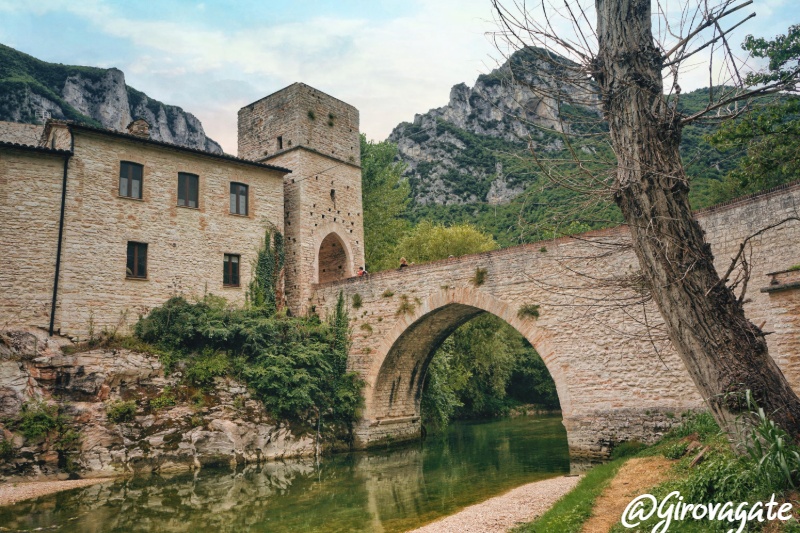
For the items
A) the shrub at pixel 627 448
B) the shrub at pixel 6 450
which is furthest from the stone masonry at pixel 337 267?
the shrub at pixel 6 450

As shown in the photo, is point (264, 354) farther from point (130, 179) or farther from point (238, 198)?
point (130, 179)

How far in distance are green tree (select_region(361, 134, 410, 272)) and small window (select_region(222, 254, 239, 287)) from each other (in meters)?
9.43

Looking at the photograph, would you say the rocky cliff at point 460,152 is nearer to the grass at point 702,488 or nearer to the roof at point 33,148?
the roof at point 33,148

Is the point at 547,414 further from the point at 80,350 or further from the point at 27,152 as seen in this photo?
the point at 27,152

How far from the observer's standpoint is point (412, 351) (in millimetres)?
19000

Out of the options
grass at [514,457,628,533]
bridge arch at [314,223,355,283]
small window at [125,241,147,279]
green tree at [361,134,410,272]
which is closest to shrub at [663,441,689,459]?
grass at [514,457,628,533]

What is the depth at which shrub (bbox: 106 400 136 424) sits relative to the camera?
14211 millimetres

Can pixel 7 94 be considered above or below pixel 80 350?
above

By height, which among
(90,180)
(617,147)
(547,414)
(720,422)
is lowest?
(547,414)

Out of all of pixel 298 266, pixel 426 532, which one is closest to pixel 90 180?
pixel 298 266

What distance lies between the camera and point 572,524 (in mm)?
6250

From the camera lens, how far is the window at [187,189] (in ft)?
62.5

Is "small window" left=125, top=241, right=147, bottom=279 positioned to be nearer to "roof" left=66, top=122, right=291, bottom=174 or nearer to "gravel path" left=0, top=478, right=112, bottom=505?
"roof" left=66, top=122, right=291, bottom=174

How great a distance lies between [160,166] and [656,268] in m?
18.1
